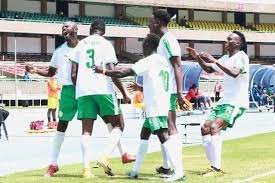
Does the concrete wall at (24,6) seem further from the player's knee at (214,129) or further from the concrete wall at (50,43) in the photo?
the player's knee at (214,129)

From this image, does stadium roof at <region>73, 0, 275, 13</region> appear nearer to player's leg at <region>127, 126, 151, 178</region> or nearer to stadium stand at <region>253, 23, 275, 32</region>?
stadium stand at <region>253, 23, 275, 32</region>

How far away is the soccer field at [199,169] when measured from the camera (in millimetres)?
9781

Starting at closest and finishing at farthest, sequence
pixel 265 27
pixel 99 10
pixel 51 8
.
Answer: pixel 51 8 < pixel 99 10 < pixel 265 27

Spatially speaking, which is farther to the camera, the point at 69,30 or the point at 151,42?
the point at 69,30

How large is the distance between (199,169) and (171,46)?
236 centimetres

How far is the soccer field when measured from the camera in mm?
9781

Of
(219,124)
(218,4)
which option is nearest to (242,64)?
(219,124)

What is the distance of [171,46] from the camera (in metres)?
10.1

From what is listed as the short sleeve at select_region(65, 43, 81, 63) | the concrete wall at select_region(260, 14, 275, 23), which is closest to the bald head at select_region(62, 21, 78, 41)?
the short sleeve at select_region(65, 43, 81, 63)

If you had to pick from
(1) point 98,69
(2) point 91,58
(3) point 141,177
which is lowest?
(3) point 141,177

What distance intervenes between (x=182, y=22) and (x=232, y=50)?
218ft

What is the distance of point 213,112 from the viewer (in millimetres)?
10781

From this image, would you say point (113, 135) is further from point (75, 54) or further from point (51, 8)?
point (51, 8)

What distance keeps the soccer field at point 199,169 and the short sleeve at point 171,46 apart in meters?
1.81
